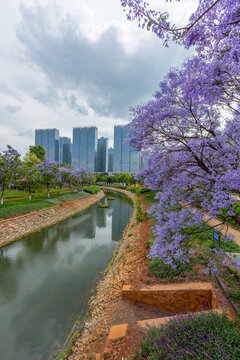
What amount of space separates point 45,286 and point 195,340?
22.0 ft

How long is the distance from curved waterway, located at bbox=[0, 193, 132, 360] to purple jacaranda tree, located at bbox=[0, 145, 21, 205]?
6.62 m

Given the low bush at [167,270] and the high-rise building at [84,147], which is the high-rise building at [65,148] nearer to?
the high-rise building at [84,147]

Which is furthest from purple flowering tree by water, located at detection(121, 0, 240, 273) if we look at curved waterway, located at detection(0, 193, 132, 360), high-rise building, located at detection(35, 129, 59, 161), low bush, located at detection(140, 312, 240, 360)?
high-rise building, located at detection(35, 129, 59, 161)

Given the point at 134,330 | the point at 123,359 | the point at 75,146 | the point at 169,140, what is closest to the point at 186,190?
the point at 169,140

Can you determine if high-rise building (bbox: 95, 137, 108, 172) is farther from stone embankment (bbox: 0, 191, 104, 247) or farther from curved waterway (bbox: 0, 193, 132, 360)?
curved waterway (bbox: 0, 193, 132, 360)

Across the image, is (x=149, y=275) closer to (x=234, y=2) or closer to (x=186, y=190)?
(x=186, y=190)

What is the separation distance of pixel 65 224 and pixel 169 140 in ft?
49.3

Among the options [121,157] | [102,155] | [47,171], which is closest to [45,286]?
[47,171]

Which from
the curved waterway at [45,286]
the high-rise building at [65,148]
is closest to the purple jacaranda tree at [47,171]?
the curved waterway at [45,286]

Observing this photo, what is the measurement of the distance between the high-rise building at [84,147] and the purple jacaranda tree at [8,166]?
72.6 m

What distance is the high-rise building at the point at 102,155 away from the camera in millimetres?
99562

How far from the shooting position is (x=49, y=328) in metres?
5.15

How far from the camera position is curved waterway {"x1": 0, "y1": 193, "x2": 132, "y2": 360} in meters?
4.82

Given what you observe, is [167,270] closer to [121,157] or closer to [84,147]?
[121,157]
